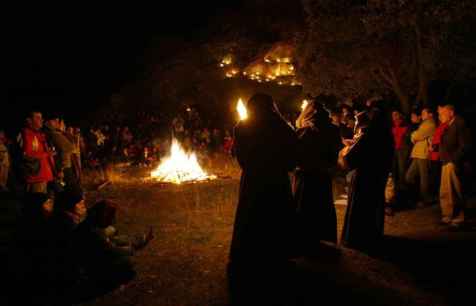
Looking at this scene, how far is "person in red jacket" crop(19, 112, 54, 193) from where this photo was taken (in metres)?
7.99

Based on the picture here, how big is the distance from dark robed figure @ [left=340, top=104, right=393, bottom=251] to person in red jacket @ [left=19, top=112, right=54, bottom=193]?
5.44 m

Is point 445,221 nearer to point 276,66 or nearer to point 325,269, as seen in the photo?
point 325,269

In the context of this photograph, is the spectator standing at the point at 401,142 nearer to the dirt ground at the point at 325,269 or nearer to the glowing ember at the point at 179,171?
the dirt ground at the point at 325,269

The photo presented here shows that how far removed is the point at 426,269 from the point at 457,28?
423 inches

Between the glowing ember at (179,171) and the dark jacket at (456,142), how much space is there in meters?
7.53

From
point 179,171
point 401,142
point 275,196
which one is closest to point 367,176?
point 275,196

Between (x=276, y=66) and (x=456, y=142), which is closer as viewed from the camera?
(x=456, y=142)

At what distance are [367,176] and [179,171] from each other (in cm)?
863

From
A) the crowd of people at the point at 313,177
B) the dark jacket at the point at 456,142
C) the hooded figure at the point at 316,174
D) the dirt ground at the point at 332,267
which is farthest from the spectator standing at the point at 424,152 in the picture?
the hooded figure at the point at 316,174

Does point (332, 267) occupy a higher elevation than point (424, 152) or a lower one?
lower

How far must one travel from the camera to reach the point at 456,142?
293 inches

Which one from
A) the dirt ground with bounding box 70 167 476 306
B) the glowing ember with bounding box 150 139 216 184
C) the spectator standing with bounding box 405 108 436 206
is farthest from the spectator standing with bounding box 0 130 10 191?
the spectator standing with bounding box 405 108 436 206

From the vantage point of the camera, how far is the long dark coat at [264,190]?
569 centimetres

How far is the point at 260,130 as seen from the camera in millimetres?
5680
